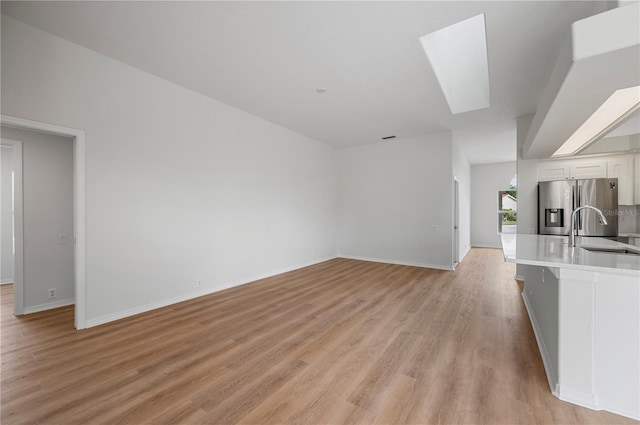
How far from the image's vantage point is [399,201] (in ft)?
21.0

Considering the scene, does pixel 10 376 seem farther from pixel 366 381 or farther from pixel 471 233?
pixel 471 233

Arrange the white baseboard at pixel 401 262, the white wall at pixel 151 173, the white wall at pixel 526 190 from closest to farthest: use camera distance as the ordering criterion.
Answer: the white wall at pixel 151 173
the white wall at pixel 526 190
the white baseboard at pixel 401 262

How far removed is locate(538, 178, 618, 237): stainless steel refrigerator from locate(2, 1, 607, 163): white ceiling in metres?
1.51

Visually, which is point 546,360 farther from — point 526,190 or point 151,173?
point 151,173

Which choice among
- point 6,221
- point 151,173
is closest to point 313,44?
point 151,173

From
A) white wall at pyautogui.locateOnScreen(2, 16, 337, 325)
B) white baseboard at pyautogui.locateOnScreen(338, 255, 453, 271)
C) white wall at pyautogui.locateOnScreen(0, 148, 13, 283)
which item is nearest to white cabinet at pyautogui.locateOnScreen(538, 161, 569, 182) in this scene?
white baseboard at pyautogui.locateOnScreen(338, 255, 453, 271)

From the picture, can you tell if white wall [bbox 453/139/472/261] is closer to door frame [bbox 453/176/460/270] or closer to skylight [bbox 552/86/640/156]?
door frame [bbox 453/176/460/270]

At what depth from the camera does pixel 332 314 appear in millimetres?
3295

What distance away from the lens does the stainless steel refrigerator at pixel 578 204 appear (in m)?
4.20

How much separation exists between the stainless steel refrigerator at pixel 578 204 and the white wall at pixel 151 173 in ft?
16.6

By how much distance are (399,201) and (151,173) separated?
5220 mm

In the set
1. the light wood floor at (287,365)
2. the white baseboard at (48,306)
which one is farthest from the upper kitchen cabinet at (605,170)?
the white baseboard at (48,306)

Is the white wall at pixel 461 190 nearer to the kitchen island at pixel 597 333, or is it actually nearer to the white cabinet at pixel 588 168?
the white cabinet at pixel 588 168

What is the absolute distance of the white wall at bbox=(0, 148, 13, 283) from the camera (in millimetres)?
4578
